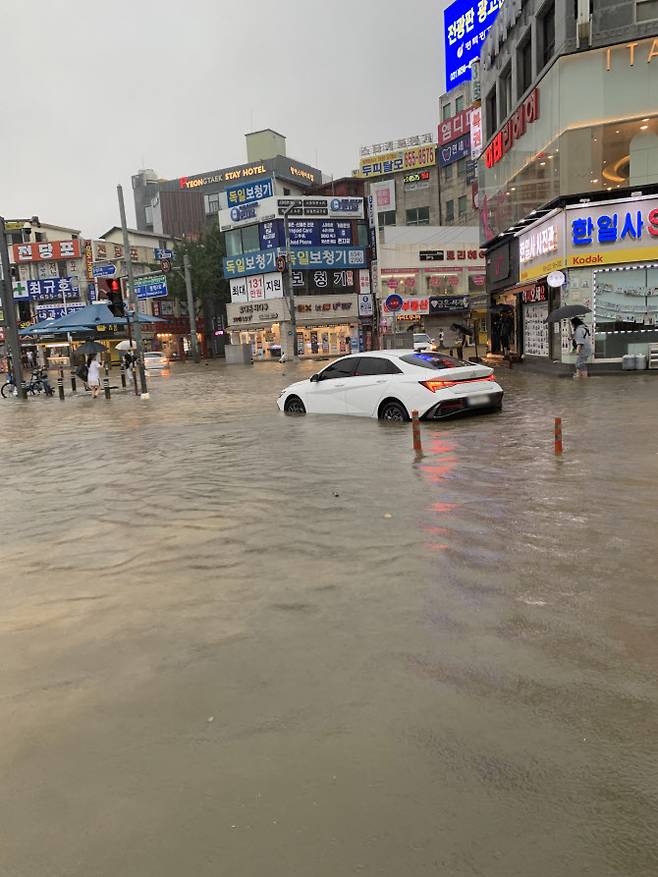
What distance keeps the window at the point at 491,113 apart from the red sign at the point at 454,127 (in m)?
26.7

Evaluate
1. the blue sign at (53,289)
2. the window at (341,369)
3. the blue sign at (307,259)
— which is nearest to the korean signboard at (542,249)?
the window at (341,369)

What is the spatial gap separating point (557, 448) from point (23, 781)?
26.9 feet

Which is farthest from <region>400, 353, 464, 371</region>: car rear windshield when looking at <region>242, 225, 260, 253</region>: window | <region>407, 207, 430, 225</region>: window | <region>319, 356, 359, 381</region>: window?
<region>407, 207, 430, 225</region>: window

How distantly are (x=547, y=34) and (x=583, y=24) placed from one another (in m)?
2.87

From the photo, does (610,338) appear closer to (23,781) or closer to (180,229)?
(23,781)

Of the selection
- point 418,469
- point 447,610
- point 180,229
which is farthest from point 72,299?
point 447,610

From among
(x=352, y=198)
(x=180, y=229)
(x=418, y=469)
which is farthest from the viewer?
(x=180, y=229)

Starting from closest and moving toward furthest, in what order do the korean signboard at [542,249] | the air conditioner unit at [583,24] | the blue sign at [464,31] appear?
the air conditioner unit at [583,24]
the korean signboard at [542,249]
the blue sign at [464,31]

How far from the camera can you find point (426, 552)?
5.90 meters

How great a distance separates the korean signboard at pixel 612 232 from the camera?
2184cm

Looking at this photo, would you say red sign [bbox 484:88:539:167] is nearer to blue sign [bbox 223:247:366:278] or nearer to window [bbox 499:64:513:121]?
window [bbox 499:64:513:121]

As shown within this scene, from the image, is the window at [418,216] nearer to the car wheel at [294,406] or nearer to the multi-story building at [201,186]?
the multi-story building at [201,186]

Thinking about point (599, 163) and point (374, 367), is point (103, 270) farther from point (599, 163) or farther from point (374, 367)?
point (374, 367)

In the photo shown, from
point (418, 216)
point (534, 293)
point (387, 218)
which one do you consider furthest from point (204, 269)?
point (534, 293)
